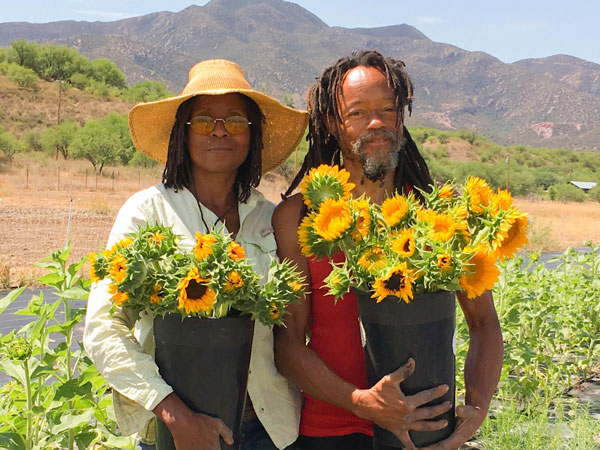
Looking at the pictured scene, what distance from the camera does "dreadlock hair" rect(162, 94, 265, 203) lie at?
1.84 metres

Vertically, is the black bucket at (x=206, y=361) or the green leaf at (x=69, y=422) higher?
the black bucket at (x=206, y=361)

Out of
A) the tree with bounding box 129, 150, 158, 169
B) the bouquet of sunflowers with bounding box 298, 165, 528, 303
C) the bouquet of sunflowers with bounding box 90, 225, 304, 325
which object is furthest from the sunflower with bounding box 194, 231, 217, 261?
the tree with bounding box 129, 150, 158, 169

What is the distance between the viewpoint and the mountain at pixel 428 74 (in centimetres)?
11144

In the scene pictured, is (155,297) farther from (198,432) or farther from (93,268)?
(198,432)

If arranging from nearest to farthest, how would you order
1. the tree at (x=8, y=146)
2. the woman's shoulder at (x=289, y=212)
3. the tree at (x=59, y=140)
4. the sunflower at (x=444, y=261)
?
the sunflower at (x=444, y=261)
the woman's shoulder at (x=289, y=212)
the tree at (x=8, y=146)
the tree at (x=59, y=140)

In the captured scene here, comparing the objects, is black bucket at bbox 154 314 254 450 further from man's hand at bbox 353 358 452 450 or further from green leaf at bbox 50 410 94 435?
green leaf at bbox 50 410 94 435

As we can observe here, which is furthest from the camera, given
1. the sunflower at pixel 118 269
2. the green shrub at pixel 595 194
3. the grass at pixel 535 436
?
the green shrub at pixel 595 194

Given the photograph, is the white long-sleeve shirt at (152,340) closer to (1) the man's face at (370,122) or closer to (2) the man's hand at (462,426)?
(1) the man's face at (370,122)

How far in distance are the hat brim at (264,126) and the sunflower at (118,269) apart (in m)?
0.65

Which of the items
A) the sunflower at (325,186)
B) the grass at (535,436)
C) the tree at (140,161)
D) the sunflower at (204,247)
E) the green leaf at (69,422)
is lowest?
the tree at (140,161)

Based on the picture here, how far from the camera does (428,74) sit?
157 m

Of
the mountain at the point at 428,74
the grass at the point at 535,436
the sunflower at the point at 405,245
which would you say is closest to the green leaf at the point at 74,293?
the sunflower at the point at 405,245

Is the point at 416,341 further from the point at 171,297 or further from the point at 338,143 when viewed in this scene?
the point at 338,143

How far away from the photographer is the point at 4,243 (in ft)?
30.6
